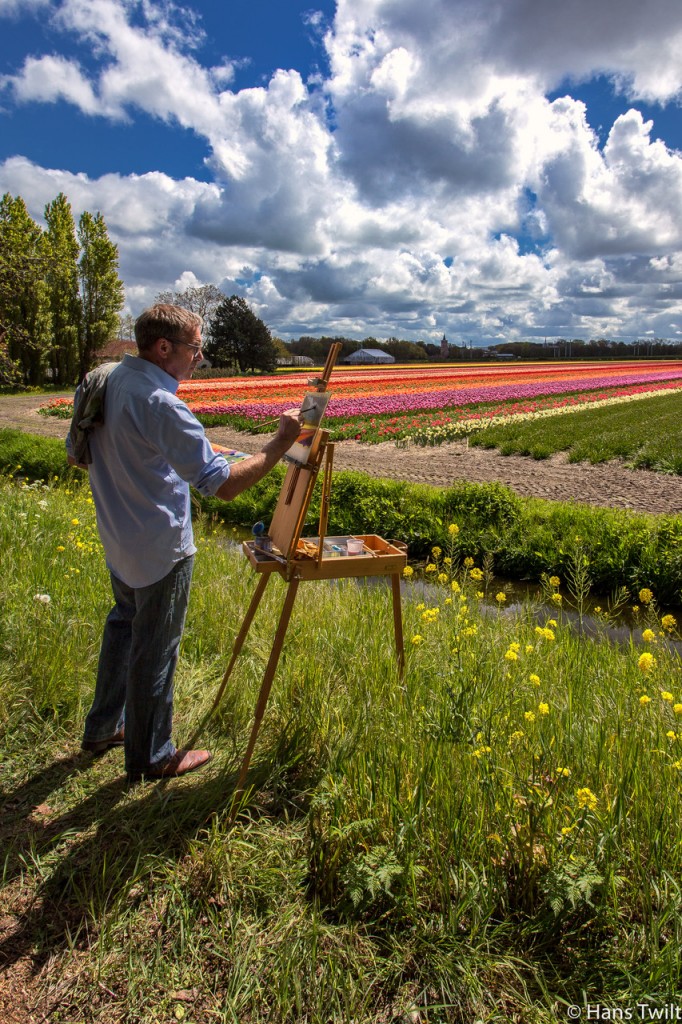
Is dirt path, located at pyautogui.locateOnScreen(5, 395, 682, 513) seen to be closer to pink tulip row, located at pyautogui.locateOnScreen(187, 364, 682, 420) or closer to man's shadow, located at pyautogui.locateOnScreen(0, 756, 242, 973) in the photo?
pink tulip row, located at pyautogui.locateOnScreen(187, 364, 682, 420)

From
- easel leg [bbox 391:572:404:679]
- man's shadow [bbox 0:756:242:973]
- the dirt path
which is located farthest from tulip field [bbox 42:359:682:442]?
man's shadow [bbox 0:756:242:973]

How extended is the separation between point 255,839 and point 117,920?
0.50m

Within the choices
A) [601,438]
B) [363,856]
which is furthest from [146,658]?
[601,438]

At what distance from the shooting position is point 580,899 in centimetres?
181

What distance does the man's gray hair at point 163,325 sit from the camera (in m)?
2.31

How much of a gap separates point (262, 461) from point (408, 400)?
20.5 meters

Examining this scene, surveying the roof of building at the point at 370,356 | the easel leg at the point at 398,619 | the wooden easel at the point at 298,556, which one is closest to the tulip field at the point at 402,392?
the easel leg at the point at 398,619

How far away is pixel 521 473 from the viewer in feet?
38.0

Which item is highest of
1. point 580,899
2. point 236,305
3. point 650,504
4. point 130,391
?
point 236,305

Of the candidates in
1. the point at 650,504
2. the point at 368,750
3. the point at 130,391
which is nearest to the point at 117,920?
the point at 368,750

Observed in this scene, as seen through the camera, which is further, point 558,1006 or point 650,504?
point 650,504

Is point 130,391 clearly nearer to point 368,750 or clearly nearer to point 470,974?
point 368,750

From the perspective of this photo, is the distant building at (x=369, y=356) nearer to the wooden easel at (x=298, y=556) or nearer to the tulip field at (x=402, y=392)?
the tulip field at (x=402, y=392)

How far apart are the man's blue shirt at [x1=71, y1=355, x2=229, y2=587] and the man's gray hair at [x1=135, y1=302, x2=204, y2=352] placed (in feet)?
0.26
